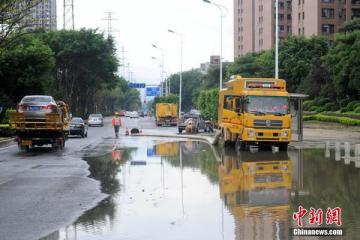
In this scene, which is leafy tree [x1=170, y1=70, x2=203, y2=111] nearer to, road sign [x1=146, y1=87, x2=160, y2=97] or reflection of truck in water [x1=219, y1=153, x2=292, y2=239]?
road sign [x1=146, y1=87, x2=160, y2=97]

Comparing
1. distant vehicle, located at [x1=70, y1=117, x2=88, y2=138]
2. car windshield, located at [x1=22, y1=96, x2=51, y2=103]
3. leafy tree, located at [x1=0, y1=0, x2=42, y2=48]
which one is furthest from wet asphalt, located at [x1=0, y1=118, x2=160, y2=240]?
distant vehicle, located at [x1=70, y1=117, x2=88, y2=138]

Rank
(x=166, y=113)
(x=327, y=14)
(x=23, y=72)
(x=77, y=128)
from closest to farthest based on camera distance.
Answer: (x=77, y=128), (x=23, y=72), (x=166, y=113), (x=327, y=14)

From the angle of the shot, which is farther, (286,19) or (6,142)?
(286,19)

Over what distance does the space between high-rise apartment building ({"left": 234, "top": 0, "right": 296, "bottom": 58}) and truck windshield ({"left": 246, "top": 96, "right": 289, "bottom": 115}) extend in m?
104

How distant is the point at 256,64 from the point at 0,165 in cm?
6739

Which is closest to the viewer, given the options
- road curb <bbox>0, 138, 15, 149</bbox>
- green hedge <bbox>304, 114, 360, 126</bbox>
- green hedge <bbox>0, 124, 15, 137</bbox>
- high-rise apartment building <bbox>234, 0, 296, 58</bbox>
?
road curb <bbox>0, 138, 15, 149</bbox>

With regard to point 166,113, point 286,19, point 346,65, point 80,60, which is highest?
point 286,19

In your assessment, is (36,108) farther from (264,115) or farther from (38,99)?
(264,115)

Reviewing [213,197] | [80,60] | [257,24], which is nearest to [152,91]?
[257,24]

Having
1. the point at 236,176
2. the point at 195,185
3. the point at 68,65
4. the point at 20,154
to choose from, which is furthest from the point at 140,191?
the point at 68,65

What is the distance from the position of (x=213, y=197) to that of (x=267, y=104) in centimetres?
1301

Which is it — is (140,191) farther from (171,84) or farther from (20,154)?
(171,84)

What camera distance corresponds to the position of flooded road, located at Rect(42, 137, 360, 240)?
9.43m

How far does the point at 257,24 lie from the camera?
143375mm
